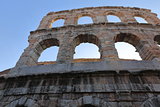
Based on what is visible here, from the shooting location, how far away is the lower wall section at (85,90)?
161 inches

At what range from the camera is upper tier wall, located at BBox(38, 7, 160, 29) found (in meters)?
9.50

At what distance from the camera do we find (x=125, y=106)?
3.91 metres

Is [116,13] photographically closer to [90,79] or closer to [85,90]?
[90,79]

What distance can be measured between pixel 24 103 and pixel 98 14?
8.16 meters

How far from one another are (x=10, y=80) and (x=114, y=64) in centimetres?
445

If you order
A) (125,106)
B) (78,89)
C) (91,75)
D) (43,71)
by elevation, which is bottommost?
(125,106)

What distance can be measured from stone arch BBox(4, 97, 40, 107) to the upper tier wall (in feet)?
20.0

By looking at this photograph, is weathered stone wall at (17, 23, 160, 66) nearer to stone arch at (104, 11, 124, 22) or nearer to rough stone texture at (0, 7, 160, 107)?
rough stone texture at (0, 7, 160, 107)

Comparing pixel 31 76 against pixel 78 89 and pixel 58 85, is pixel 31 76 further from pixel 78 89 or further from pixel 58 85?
pixel 78 89

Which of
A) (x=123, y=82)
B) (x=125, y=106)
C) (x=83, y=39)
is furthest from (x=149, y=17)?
(x=125, y=106)

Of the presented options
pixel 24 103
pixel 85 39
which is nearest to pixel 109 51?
pixel 85 39

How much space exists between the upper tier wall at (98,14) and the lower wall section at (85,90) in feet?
18.1

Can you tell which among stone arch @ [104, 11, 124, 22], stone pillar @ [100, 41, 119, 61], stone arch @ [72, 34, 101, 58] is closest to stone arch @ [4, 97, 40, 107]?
stone pillar @ [100, 41, 119, 61]

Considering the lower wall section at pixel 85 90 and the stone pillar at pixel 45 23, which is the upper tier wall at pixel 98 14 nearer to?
the stone pillar at pixel 45 23
